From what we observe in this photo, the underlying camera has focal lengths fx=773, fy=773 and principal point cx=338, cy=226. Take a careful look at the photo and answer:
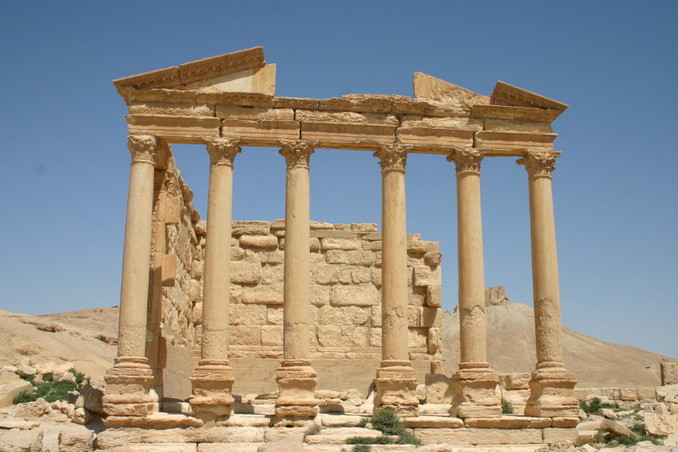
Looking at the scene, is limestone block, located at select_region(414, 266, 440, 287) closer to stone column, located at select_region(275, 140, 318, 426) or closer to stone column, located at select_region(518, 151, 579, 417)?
stone column, located at select_region(518, 151, 579, 417)

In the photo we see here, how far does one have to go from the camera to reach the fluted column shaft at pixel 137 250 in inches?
647

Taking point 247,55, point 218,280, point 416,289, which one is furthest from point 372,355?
point 247,55

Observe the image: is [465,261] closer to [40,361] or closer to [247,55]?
[247,55]

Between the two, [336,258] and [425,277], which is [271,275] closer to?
[336,258]

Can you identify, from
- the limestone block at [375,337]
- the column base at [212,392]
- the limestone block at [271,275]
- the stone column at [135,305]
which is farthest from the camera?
the limestone block at [271,275]

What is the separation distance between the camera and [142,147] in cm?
1728

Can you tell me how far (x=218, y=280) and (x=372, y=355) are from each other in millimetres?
6841

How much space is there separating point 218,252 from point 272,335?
18.7 feet

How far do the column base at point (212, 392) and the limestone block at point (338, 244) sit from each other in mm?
7036

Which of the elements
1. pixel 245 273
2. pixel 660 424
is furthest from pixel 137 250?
pixel 660 424

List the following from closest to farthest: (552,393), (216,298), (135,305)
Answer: (135,305) < (216,298) < (552,393)

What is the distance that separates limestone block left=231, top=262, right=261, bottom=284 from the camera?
886 inches

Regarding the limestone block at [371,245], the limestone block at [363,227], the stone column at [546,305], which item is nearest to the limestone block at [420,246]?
the limestone block at [371,245]

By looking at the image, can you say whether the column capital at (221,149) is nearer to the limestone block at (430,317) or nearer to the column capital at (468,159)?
the column capital at (468,159)
